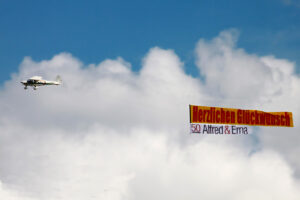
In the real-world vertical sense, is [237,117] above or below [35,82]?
below

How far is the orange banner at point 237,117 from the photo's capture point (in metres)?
45.7

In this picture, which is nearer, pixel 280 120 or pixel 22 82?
pixel 280 120

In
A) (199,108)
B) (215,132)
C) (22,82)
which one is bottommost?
(215,132)

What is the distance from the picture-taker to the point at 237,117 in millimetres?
49781

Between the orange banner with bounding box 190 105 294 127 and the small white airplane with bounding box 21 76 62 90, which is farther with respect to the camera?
the small white airplane with bounding box 21 76 62 90

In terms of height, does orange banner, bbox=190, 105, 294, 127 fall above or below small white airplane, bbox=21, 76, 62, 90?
below

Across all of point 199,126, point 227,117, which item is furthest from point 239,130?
point 199,126

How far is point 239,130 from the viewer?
4891 cm

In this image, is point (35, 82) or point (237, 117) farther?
point (35, 82)

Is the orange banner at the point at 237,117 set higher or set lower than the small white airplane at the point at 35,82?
lower

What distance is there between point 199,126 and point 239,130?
7624mm

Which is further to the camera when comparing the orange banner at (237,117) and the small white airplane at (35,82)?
the small white airplane at (35,82)

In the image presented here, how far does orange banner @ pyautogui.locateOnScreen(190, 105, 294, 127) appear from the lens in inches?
1797

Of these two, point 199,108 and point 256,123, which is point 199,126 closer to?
point 199,108
